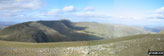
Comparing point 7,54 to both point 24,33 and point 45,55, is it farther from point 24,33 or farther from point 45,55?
point 24,33

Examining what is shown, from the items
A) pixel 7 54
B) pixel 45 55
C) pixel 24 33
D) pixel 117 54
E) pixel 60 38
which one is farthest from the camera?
pixel 60 38

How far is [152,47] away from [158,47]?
2.08ft

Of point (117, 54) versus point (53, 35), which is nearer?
point (117, 54)

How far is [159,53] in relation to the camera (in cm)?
1506

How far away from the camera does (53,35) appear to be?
598 feet

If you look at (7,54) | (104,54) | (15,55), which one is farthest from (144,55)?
(7,54)

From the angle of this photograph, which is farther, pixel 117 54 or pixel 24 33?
pixel 24 33

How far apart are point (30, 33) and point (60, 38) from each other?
38.7m

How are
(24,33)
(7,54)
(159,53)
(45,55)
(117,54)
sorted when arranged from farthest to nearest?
(24,33) → (7,54) → (45,55) → (117,54) → (159,53)

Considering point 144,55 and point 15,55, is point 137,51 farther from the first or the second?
point 15,55

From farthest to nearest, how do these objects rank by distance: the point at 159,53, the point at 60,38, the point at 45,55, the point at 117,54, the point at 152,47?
the point at 60,38 < the point at 45,55 < the point at 152,47 < the point at 117,54 < the point at 159,53

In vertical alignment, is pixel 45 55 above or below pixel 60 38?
above

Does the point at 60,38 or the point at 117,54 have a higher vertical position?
the point at 117,54

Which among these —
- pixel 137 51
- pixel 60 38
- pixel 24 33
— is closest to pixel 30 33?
pixel 24 33
